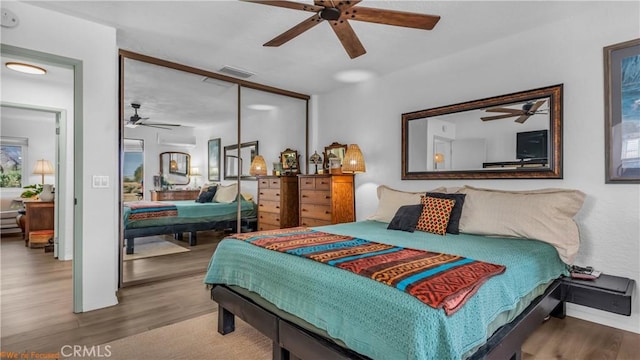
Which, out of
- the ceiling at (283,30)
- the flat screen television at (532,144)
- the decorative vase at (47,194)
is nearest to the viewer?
the ceiling at (283,30)

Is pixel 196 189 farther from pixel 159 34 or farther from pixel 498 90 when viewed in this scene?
pixel 498 90

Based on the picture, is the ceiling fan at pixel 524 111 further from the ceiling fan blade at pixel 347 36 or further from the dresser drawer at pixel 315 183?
the dresser drawer at pixel 315 183

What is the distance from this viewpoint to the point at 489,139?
10.5 feet

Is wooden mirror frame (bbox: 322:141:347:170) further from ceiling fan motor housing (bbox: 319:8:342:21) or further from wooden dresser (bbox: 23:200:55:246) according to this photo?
wooden dresser (bbox: 23:200:55:246)

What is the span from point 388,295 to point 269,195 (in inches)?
141

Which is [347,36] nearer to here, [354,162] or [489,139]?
[489,139]

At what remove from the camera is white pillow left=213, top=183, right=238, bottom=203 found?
14.3 ft

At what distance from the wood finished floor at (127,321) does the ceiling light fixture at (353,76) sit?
3046 mm

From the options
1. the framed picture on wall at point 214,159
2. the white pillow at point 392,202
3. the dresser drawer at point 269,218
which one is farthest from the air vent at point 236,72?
the white pillow at point 392,202

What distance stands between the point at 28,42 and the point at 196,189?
213 centimetres

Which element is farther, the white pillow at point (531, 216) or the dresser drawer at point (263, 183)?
the dresser drawer at point (263, 183)

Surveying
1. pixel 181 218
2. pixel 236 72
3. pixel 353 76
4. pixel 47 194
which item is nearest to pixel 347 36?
pixel 353 76

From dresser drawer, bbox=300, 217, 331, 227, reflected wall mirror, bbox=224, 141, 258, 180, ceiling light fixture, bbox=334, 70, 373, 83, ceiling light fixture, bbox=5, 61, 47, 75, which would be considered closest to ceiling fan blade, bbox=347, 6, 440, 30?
ceiling light fixture, bbox=334, 70, 373, 83

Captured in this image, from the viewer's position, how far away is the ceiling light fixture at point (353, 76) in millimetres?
4094
